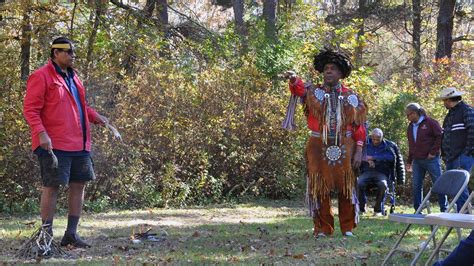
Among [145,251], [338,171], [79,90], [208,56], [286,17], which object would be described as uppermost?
[286,17]

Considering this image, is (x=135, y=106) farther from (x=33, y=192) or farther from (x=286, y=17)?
(x=286, y=17)

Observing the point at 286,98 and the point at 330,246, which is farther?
the point at 286,98

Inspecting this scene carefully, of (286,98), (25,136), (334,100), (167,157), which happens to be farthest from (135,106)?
(334,100)

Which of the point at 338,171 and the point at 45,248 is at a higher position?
the point at 338,171

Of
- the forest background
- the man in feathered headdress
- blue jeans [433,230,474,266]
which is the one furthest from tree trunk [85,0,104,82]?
blue jeans [433,230,474,266]

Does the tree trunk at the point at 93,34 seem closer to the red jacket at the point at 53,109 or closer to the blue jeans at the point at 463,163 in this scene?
the red jacket at the point at 53,109

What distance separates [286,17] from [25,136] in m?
12.6

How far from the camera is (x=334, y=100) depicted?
8.10 meters

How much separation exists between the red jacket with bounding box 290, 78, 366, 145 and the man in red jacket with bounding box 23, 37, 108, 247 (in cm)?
231

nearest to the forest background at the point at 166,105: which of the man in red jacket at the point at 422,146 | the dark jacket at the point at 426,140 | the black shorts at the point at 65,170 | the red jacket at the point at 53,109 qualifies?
the man in red jacket at the point at 422,146

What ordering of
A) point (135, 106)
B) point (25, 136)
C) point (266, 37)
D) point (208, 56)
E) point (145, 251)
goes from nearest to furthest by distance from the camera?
1. point (145, 251)
2. point (25, 136)
3. point (135, 106)
4. point (208, 56)
5. point (266, 37)

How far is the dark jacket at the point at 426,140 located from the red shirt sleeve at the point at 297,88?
3570mm

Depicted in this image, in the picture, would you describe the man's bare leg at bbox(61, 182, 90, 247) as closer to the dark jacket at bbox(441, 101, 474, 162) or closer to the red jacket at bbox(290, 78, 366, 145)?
the red jacket at bbox(290, 78, 366, 145)

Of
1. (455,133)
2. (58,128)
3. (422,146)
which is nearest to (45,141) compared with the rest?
(58,128)
